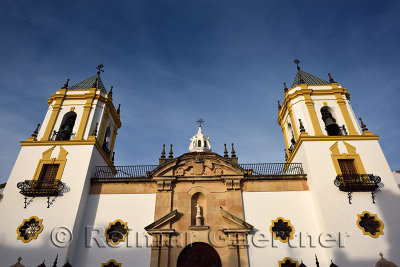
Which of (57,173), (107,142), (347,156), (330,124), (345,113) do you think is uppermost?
(345,113)

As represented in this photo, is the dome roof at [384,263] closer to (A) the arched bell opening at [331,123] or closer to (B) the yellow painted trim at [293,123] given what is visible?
(A) the arched bell opening at [331,123]

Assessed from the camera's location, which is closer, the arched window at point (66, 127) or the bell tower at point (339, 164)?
the bell tower at point (339, 164)

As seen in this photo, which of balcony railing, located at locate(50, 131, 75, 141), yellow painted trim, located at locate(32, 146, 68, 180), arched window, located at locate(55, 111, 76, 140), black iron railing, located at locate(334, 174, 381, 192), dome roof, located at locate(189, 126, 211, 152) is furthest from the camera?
dome roof, located at locate(189, 126, 211, 152)

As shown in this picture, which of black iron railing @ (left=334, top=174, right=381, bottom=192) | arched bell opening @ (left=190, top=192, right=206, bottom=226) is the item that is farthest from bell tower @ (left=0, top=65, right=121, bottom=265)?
black iron railing @ (left=334, top=174, right=381, bottom=192)

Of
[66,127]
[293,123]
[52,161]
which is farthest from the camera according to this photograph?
[293,123]

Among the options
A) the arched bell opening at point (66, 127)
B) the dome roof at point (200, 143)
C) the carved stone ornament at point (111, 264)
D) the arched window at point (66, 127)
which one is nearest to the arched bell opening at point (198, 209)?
the carved stone ornament at point (111, 264)

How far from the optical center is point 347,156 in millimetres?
16000

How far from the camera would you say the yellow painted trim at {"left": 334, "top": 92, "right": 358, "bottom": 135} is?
17297mm

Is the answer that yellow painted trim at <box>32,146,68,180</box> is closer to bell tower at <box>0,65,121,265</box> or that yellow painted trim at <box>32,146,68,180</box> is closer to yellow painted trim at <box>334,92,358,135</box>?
bell tower at <box>0,65,121,265</box>

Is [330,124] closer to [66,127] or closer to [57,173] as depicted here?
[57,173]

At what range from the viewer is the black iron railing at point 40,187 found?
582 inches

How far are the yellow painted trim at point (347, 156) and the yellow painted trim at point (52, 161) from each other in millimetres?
15983

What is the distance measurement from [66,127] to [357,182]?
59.5 feet

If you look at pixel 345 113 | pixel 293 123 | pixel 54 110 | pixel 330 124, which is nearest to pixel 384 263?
pixel 330 124
